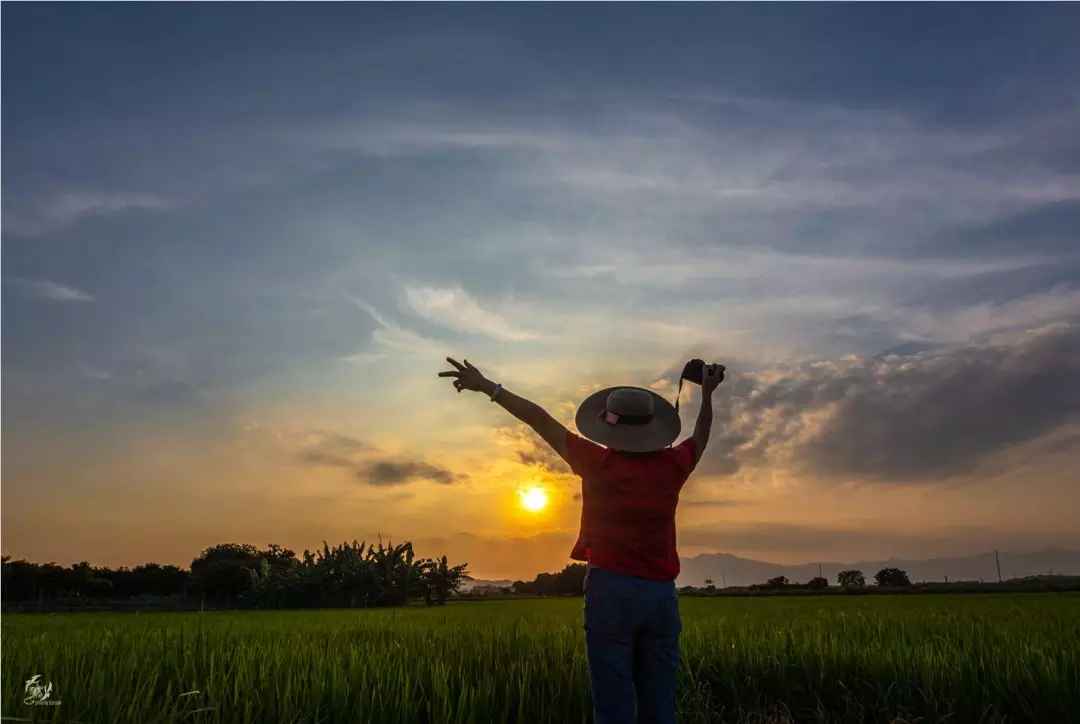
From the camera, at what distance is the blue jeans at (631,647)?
455cm

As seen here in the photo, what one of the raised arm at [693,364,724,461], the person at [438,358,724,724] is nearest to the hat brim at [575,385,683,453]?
the person at [438,358,724,724]

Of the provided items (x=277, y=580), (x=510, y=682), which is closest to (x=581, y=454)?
(x=510, y=682)

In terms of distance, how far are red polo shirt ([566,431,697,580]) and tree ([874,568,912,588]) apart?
1968 inches

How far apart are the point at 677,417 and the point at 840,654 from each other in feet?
15.7

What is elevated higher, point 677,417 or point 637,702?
point 677,417

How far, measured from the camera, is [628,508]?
489 centimetres

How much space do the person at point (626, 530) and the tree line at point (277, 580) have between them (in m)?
29.4

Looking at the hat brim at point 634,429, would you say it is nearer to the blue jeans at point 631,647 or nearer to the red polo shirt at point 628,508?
the red polo shirt at point 628,508

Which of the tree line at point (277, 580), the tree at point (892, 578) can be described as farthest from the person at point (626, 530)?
Answer: the tree at point (892, 578)

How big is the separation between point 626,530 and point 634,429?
25.1 inches

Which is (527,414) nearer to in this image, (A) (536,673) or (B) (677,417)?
(B) (677,417)

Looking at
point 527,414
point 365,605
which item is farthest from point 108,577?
point 527,414

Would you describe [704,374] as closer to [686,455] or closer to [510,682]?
[686,455]

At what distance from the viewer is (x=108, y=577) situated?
1444 inches
